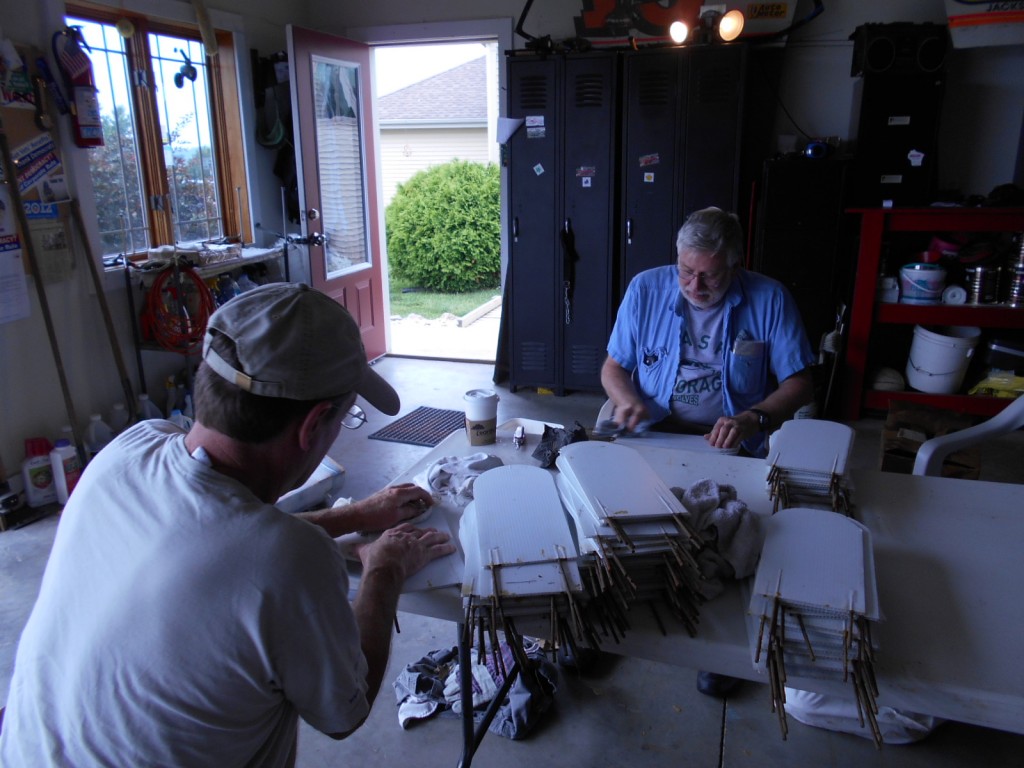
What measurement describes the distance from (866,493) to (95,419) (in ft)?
11.4

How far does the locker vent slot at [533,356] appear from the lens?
16.5 feet

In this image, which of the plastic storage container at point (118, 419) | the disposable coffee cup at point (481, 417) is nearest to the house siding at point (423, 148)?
the plastic storage container at point (118, 419)

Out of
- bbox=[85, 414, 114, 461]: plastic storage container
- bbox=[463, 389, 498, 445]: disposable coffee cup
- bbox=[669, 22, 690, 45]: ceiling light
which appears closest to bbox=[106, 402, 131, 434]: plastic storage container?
bbox=[85, 414, 114, 461]: plastic storage container

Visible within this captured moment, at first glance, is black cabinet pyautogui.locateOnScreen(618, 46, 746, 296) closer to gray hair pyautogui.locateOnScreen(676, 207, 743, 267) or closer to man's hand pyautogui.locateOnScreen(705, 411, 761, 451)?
gray hair pyautogui.locateOnScreen(676, 207, 743, 267)

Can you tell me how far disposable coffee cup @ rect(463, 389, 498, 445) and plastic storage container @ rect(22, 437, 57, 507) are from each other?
97.6 inches

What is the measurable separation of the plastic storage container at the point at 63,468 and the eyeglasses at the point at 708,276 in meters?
2.88

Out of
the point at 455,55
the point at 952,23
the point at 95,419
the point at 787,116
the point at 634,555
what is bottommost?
the point at 95,419

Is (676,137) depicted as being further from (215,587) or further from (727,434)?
(215,587)

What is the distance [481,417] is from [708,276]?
84 centimetres

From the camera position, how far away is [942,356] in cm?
414

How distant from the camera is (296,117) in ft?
15.1

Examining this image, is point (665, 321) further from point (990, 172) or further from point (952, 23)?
point (990, 172)

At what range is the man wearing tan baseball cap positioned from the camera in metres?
0.88

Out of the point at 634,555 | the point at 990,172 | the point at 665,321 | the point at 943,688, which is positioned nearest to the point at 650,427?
the point at 665,321
